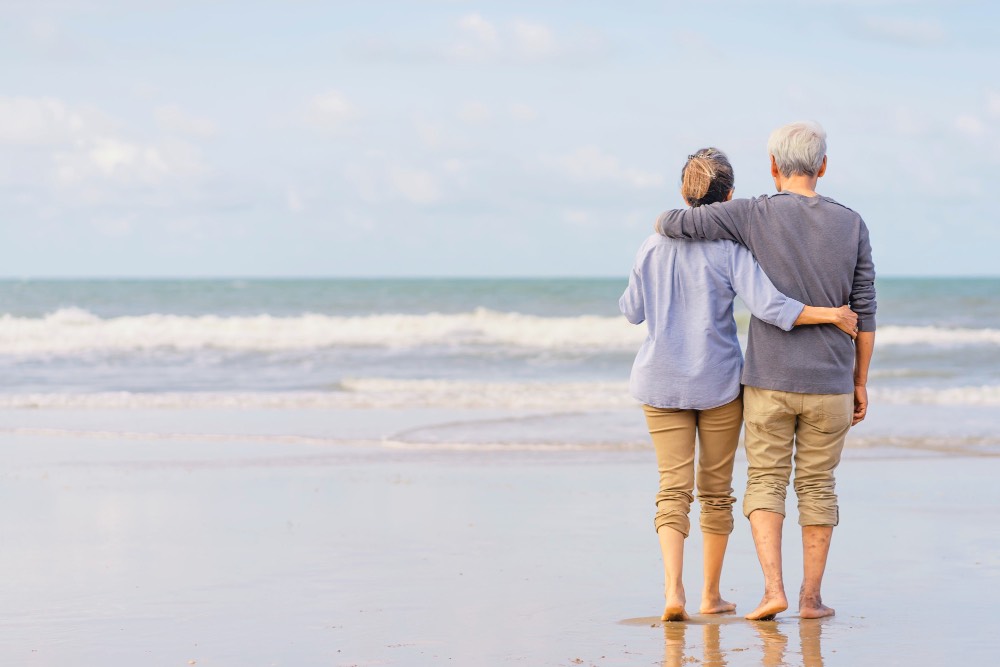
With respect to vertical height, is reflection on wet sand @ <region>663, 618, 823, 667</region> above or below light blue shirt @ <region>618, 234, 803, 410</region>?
below

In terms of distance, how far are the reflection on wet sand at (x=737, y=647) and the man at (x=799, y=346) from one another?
0.10 m

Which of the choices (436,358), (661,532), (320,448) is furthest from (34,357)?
(661,532)

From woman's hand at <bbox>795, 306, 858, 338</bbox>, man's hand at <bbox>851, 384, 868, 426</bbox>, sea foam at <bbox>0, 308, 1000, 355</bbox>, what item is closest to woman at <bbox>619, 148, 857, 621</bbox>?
woman's hand at <bbox>795, 306, 858, 338</bbox>

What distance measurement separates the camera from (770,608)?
11.2 ft

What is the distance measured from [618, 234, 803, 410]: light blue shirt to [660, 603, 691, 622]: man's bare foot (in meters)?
0.64

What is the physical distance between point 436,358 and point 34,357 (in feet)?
20.7

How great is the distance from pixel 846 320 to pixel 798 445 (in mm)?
448

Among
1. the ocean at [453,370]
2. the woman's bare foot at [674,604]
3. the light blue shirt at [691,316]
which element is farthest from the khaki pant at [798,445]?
the ocean at [453,370]

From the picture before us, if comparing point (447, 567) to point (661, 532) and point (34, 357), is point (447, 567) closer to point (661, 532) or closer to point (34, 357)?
point (661, 532)

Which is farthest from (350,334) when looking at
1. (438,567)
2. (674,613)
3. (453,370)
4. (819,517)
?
(819,517)

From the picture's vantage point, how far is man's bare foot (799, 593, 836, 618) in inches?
139

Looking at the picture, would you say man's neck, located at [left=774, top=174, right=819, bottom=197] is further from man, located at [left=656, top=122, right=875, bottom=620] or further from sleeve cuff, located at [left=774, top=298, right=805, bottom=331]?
sleeve cuff, located at [left=774, top=298, right=805, bottom=331]

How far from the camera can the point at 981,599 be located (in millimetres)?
3766

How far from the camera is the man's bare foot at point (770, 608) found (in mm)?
3410
